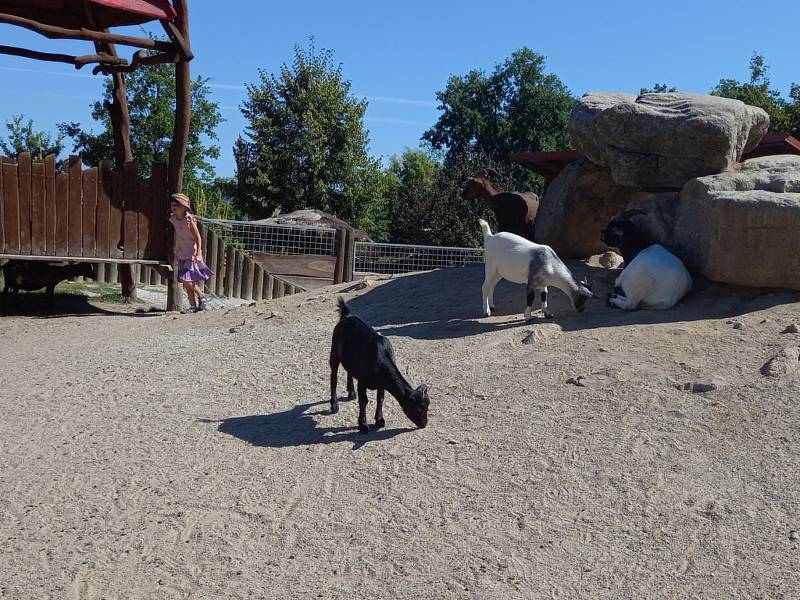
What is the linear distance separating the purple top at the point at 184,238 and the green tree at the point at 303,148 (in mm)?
13528

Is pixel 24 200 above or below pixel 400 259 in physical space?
above

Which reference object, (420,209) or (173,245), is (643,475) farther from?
(420,209)

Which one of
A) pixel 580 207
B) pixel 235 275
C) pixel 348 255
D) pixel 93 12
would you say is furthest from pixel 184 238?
pixel 580 207

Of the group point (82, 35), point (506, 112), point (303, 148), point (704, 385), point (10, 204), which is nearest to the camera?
point (704, 385)

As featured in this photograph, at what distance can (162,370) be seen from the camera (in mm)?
8680

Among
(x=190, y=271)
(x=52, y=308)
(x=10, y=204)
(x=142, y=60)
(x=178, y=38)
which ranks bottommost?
(x=52, y=308)

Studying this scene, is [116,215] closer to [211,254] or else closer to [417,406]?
[211,254]

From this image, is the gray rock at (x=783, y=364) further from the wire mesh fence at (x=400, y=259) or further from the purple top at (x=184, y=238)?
the wire mesh fence at (x=400, y=259)

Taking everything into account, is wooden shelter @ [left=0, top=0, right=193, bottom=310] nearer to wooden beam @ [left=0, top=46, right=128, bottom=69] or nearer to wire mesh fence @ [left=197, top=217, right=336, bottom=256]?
wooden beam @ [left=0, top=46, right=128, bottom=69]

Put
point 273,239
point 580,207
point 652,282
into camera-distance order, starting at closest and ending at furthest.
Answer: point 652,282 → point 580,207 → point 273,239

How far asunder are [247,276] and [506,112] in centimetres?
3752

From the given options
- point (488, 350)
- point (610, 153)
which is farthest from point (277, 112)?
point (488, 350)

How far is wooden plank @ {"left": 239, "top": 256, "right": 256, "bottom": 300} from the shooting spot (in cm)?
1528

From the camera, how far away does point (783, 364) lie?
7250 mm
